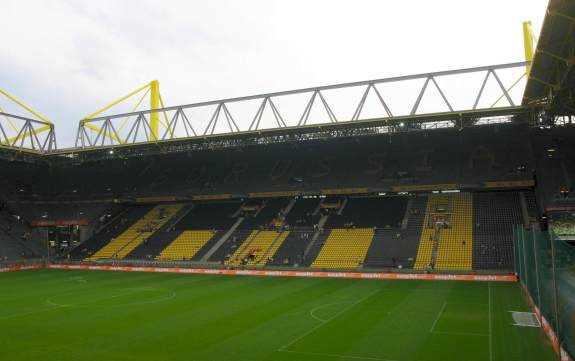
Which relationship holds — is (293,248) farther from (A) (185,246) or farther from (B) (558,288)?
(B) (558,288)

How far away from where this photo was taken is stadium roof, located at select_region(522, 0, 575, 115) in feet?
58.2

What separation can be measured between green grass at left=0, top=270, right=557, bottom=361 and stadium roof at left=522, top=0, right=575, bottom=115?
38.7ft

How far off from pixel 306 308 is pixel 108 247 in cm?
3643

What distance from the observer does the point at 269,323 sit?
59.7 feet

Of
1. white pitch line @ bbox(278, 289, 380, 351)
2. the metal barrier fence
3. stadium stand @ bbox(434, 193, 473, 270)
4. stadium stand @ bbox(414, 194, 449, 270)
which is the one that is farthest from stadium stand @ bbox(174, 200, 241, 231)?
the metal barrier fence

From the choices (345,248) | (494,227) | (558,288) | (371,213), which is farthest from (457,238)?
(558,288)

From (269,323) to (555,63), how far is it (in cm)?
1880

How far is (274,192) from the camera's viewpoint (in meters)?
51.3

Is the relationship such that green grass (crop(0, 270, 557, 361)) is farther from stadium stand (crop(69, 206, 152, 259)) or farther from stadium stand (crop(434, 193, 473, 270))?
stadium stand (crop(69, 206, 152, 259))

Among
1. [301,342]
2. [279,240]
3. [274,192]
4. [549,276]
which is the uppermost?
[274,192]

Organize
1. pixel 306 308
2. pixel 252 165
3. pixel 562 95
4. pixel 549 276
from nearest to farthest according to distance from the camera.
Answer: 1. pixel 549 276
2. pixel 306 308
3. pixel 562 95
4. pixel 252 165

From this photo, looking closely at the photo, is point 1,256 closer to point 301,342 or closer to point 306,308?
point 306,308

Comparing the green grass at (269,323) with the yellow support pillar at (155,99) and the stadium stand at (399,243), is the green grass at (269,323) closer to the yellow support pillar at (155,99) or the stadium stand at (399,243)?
the stadium stand at (399,243)

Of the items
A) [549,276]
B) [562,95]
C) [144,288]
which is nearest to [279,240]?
[144,288]
